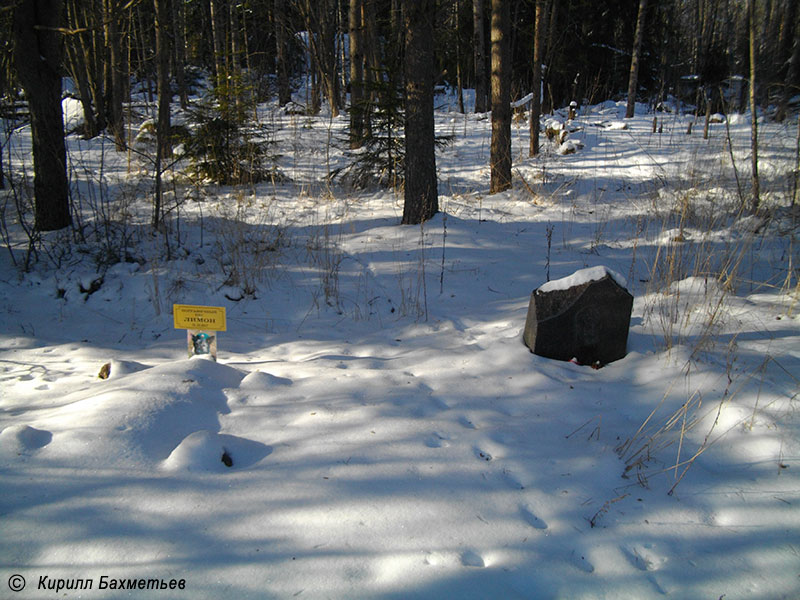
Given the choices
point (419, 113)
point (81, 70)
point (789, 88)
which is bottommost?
point (419, 113)

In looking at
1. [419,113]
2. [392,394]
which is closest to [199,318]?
[392,394]

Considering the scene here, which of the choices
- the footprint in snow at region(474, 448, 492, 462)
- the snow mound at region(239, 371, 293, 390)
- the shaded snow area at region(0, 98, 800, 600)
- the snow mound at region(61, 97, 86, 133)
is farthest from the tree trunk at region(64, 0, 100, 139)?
the footprint in snow at region(474, 448, 492, 462)

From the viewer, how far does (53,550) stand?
158 centimetres

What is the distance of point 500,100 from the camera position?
7.95 m

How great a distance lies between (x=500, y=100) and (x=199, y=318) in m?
6.71

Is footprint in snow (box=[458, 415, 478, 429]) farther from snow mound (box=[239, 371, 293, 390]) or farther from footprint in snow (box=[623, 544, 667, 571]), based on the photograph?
snow mound (box=[239, 371, 293, 390])

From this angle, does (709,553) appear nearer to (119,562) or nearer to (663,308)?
(119,562)

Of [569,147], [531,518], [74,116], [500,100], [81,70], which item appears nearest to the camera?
[531,518]

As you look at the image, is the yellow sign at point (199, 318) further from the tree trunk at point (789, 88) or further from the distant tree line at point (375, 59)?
the tree trunk at point (789, 88)

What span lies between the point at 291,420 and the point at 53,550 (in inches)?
44.2

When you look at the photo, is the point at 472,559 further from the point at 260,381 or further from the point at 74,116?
the point at 74,116

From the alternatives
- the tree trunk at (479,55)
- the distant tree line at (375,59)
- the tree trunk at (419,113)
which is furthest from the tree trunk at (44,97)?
the tree trunk at (479,55)

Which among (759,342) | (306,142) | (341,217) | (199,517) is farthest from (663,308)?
(306,142)

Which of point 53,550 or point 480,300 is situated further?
point 480,300
